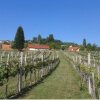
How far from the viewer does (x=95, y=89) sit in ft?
52.6

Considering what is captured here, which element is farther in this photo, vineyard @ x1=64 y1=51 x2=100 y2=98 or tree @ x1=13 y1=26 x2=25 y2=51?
tree @ x1=13 y1=26 x2=25 y2=51

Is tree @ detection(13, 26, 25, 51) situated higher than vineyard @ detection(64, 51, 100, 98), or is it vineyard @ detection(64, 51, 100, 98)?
tree @ detection(13, 26, 25, 51)

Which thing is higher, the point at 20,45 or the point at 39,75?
the point at 20,45

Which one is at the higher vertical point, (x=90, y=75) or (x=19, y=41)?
(x=19, y=41)

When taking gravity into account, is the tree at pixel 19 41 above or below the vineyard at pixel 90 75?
above

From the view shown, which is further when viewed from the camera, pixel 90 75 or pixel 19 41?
pixel 19 41

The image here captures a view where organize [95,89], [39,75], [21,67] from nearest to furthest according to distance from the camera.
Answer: [95,89]
[21,67]
[39,75]

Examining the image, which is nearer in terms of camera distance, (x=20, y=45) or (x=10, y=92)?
(x=10, y=92)

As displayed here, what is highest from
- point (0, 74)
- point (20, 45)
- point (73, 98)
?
point (20, 45)

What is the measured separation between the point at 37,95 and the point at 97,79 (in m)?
3.15

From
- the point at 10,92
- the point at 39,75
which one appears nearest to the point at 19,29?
the point at 39,75

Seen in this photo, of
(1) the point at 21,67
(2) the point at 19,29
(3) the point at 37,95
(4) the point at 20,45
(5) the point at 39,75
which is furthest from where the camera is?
(2) the point at 19,29

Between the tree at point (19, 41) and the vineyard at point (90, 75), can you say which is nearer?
the vineyard at point (90, 75)

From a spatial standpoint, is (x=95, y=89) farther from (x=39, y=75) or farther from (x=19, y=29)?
(x=19, y=29)
